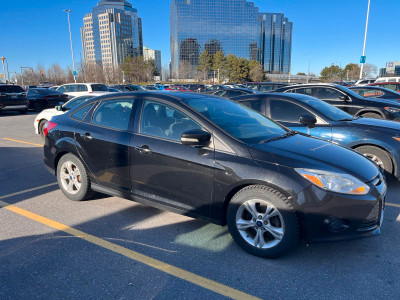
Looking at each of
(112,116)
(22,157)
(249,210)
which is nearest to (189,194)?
(249,210)

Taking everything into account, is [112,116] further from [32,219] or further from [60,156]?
[32,219]

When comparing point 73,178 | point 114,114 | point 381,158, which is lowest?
point 73,178

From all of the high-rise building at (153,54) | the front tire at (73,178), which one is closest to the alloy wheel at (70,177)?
the front tire at (73,178)

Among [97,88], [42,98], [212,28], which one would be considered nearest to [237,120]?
[97,88]

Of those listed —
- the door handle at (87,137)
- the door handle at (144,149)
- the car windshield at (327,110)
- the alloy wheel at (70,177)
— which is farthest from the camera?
the car windshield at (327,110)

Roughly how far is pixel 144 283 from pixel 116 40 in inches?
5820

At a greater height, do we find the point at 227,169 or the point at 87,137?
the point at 87,137

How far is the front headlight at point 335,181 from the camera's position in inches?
109

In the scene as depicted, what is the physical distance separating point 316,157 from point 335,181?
0.32 metres

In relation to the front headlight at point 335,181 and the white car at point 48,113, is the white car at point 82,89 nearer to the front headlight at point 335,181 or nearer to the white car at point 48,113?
the white car at point 48,113

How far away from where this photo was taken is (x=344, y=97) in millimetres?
8000

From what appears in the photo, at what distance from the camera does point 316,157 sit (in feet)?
9.87

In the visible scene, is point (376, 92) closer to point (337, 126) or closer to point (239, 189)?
point (337, 126)

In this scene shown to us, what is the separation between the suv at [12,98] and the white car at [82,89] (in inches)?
84.7
